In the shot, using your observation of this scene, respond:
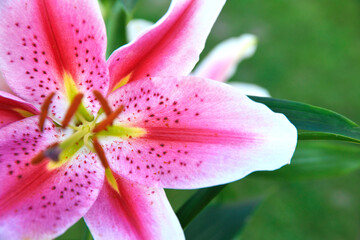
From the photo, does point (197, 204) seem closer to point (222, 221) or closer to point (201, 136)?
point (201, 136)

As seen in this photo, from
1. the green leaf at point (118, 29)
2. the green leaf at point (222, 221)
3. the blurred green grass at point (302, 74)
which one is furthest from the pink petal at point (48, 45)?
the blurred green grass at point (302, 74)

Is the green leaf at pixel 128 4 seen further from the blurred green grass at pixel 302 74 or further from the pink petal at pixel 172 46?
the blurred green grass at pixel 302 74

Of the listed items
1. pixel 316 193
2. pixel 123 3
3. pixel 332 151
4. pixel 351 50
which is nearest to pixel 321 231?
pixel 316 193

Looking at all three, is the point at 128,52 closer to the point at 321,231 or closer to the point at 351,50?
the point at 321,231

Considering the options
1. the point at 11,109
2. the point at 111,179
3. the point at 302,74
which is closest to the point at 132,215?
the point at 111,179

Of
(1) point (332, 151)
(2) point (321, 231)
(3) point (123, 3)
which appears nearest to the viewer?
(3) point (123, 3)
